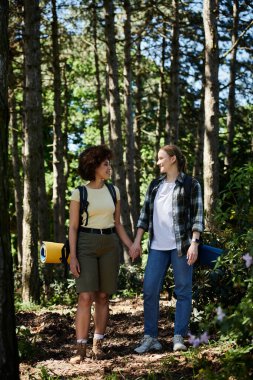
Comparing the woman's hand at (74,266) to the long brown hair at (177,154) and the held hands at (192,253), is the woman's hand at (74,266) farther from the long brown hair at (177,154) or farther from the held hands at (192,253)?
the long brown hair at (177,154)

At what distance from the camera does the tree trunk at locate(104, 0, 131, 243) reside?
48.4 feet

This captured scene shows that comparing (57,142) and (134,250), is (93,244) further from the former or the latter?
(57,142)

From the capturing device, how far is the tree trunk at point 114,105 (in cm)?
1474

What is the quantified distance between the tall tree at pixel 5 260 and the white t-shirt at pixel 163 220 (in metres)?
2.02

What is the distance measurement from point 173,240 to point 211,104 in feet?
15.1

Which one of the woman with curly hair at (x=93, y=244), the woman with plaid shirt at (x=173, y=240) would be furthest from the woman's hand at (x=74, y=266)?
the woman with plaid shirt at (x=173, y=240)

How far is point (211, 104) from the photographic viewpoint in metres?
10.4

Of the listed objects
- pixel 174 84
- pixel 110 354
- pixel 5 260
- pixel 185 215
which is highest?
pixel 174 84

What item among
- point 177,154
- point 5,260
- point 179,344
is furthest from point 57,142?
point 5,260

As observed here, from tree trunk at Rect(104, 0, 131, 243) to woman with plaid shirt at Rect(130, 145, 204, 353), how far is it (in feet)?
28.0

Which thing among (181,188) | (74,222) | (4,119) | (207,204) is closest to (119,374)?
(74,222)

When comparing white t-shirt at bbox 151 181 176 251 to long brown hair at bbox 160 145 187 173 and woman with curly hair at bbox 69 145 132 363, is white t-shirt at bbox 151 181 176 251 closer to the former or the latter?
long brown hair at bbox 160 145 187 173

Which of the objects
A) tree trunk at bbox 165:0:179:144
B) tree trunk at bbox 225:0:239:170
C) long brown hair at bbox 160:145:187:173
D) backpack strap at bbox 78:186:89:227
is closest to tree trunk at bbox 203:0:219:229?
long brown hair at bbox 160:145:187:173

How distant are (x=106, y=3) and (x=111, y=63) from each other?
132cm
